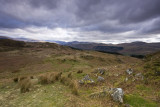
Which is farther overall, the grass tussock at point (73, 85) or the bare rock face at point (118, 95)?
the grass tussock at point (73, 85)

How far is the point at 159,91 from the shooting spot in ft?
21.8

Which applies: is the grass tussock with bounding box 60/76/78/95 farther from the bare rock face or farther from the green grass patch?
the green grass patch

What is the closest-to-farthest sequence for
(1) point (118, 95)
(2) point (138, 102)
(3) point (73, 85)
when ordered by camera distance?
(2) point (138, 102) → (1) point (118, 95) → (3) point (73, 85)

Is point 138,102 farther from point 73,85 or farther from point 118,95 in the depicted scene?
point 73,85

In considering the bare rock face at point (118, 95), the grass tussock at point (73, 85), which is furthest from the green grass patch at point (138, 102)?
the grass tussock at point (73, 85)

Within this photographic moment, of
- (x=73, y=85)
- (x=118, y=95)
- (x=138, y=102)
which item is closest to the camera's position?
(x=138, y=102)

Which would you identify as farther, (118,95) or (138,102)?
(118,95)

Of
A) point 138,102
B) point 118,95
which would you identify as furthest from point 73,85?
point 138,102

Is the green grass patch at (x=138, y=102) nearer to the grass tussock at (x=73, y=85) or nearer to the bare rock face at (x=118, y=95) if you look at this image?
the bare rock face at (x=118, y=95)

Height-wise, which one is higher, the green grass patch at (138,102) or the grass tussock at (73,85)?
the green grass patch at (138,102)

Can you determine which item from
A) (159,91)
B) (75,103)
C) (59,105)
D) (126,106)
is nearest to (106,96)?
(126,106)

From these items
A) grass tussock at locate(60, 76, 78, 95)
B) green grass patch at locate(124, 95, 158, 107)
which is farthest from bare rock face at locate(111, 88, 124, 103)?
grass tussock at locate(60, 76, 78, 95)

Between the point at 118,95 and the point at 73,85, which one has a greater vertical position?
the point at 118,95

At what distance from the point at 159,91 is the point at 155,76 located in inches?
95.6
